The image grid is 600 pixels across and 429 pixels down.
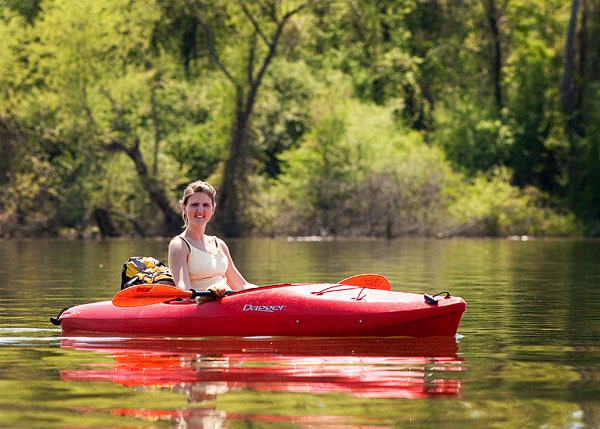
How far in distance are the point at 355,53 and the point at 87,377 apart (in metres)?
43.0

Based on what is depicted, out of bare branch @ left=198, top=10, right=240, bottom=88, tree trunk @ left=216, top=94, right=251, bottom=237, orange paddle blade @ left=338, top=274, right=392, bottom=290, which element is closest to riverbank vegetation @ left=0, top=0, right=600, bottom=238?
tree trunk @ left=216, top=94, right=251, bottom=237

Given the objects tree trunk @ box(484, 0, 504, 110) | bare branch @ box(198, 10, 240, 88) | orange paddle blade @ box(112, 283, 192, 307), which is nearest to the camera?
orange paddle blade @ box(112, 283, 192, 307)

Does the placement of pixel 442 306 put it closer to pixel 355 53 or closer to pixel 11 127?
pixel 11 127

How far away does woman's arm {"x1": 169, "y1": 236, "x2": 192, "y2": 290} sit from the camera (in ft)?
30.3

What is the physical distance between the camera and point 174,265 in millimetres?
9281

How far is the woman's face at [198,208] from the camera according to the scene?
923 cm

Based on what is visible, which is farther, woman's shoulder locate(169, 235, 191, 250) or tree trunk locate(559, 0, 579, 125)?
tree trunk locate(559, 0, 579, 125)

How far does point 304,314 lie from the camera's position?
30.0 feet

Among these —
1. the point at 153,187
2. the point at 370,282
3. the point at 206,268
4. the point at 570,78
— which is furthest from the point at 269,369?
the point at 570,78

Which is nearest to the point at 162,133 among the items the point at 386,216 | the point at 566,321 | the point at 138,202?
the point at 138,202

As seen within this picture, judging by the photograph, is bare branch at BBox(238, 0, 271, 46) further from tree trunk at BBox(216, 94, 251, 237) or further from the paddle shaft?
the paddle shaft

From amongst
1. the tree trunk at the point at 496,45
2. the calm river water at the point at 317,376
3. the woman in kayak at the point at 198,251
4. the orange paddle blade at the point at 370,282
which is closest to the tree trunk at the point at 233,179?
the tree trunk at the point at 496,45

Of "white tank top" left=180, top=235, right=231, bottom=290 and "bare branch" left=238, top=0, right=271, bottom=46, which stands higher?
"bare branch" left=238, top=0, right=271, bottom=46

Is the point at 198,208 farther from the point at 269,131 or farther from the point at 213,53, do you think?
the point at 269,131
